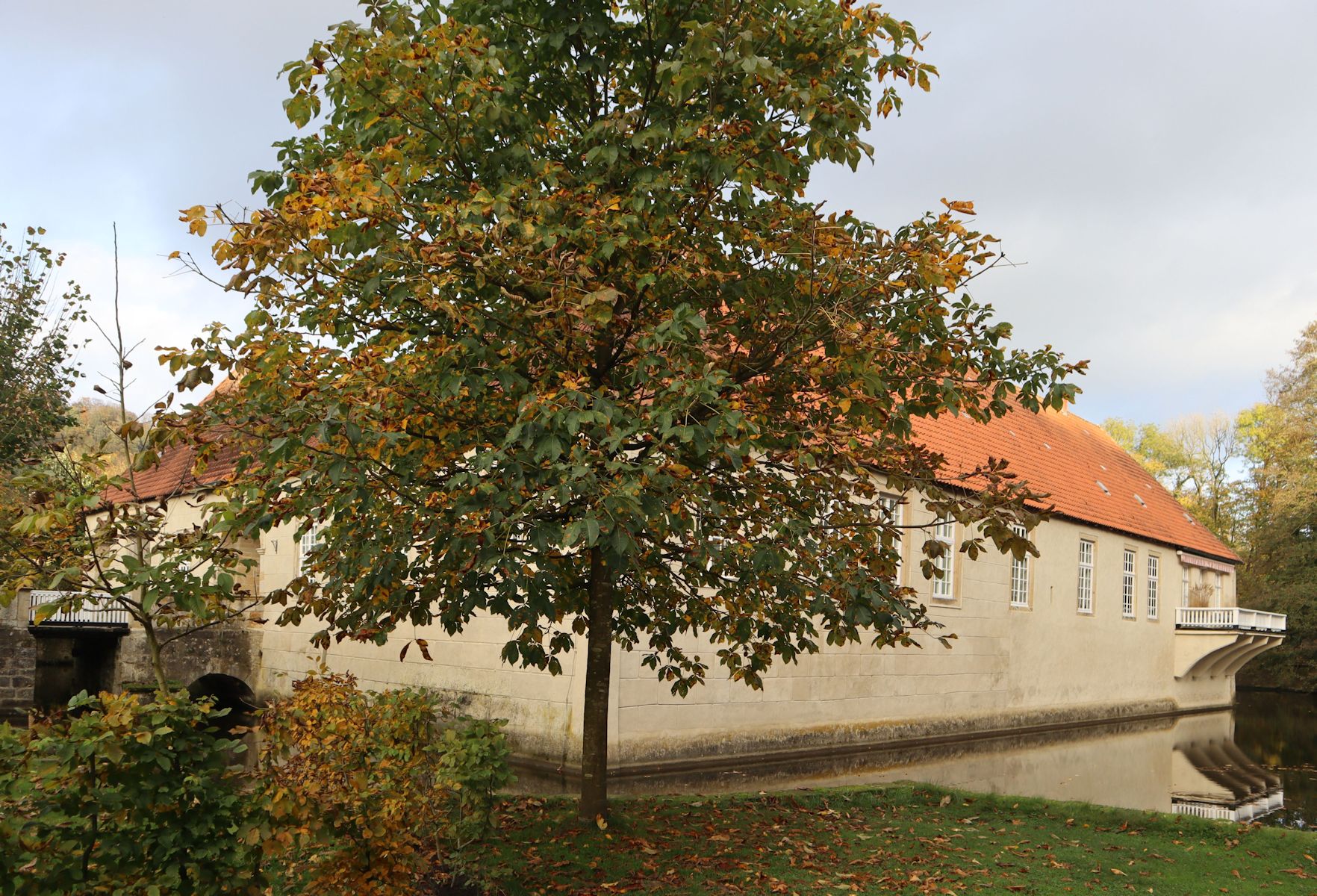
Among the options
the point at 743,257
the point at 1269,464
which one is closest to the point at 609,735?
the point at 743,257

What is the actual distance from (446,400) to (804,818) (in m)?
5.02

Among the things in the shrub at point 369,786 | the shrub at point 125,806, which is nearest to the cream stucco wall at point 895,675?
the shrub at point 369,786

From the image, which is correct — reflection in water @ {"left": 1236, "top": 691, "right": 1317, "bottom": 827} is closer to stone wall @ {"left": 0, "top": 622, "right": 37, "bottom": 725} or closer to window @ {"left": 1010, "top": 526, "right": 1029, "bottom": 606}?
window @ {"left": 1010, "top": 526, "right": 1029, "bottom": 606}

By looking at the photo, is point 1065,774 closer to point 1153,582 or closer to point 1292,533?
point 1153,582

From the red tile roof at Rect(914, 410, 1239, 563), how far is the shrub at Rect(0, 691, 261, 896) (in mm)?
15994

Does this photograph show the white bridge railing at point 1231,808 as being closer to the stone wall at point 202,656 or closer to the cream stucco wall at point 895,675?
the cream stucco wall at point 895,675

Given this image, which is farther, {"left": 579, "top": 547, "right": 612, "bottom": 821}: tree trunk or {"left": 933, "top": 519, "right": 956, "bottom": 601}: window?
{"left": 933, "top": 519, "right": 956, "bottom": 601}: window

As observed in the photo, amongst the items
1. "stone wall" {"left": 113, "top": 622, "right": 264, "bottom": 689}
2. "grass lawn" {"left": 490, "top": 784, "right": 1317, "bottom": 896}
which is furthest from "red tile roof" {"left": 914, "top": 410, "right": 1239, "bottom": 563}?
"stone wall" {"left": 113, "top": 622, "right": 264, "bottom": 689}

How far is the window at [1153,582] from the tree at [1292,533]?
1131 cm

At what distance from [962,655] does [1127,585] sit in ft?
32.3

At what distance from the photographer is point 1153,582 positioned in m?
28.3

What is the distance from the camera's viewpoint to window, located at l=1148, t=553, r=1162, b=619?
1103 inches

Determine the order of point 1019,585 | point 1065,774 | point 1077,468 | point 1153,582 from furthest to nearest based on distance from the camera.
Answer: point 1153,582
point 1077,468
point 1019,585
point 1065,774

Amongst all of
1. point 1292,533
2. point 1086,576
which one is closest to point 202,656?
point 1086,576
